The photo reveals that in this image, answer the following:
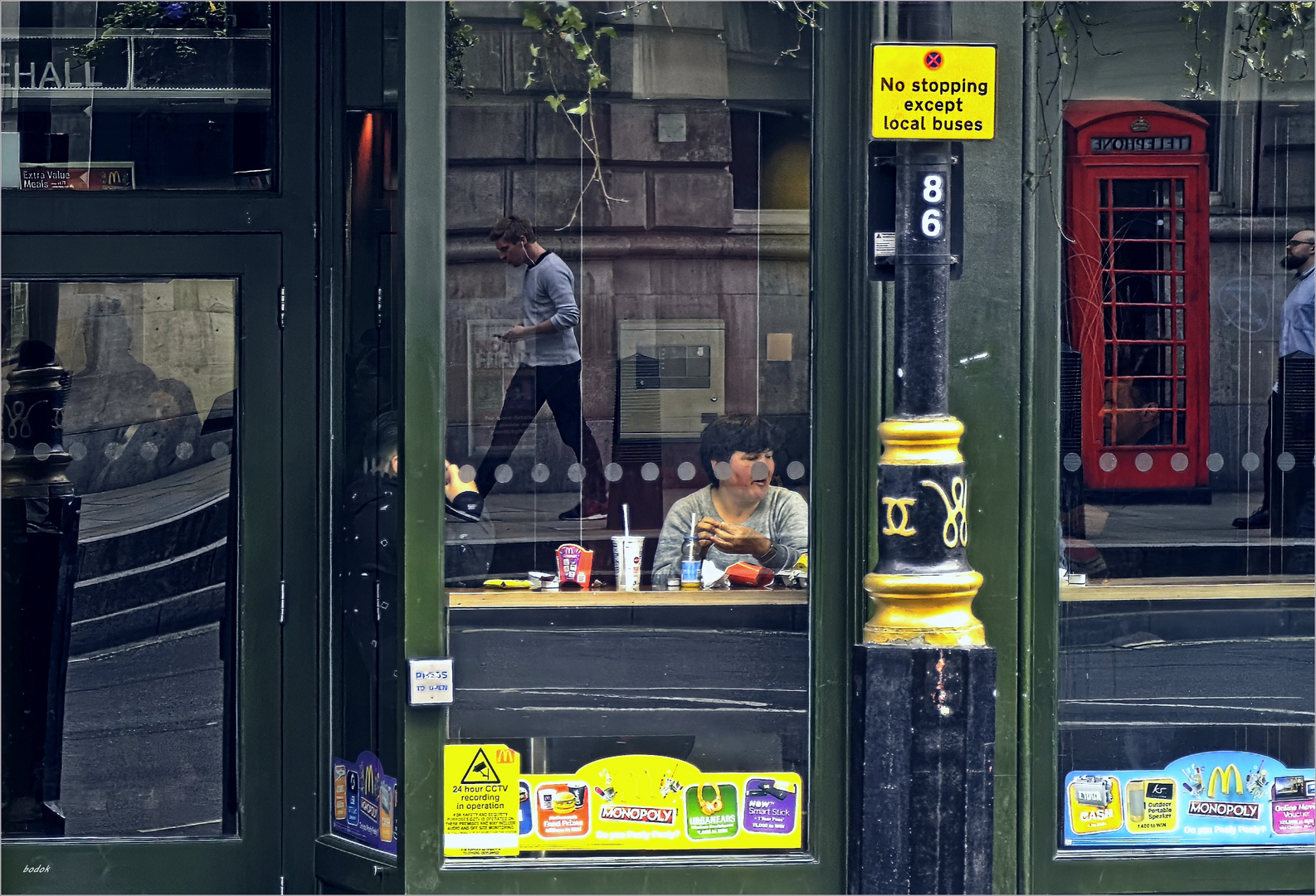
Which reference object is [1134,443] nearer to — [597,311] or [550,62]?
[597,311]

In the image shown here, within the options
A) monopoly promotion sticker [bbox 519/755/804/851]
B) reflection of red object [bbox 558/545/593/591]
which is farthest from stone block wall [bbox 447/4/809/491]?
monopoly promotion sticker [bbox 519/755/804/851]

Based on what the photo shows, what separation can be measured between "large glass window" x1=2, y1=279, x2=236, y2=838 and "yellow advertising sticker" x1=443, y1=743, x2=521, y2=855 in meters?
1.01

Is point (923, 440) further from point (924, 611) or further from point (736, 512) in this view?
point (736, 512)

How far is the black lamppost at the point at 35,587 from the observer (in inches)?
240

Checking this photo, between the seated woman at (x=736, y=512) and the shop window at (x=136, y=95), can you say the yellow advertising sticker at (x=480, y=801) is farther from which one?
the shop window at (x=136, y=95)

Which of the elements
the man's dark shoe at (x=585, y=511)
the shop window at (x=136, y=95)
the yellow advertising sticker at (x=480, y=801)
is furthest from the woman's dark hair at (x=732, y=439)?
the shop window at (x=136, y=95)

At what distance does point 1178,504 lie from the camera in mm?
5922

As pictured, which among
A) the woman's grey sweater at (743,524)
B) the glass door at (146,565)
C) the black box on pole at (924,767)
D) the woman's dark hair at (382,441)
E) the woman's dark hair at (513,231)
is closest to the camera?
the black box on pole at (924,767)

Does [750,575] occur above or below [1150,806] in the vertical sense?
above

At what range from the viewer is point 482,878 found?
5.69 metres

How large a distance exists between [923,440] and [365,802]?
119 inches

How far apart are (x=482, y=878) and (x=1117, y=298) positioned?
3.21 m

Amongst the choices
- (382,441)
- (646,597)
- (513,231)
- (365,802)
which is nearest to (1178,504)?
(646,597)

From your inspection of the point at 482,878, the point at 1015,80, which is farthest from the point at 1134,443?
the point at 482,878
